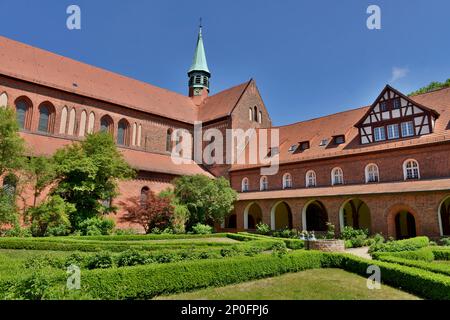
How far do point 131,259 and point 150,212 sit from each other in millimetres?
15305

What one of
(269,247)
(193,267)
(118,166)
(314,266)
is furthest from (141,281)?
Answer: (118,166)

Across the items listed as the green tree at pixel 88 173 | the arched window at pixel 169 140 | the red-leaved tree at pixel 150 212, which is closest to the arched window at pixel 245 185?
the arched window at pixel 169 140

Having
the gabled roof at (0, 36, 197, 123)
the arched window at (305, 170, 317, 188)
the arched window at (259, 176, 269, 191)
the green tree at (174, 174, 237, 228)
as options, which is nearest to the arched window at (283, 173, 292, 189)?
the arched window at (305, 170, 317, 188)

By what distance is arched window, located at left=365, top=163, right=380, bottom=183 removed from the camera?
78.7 ft

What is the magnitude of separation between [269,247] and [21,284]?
43.1 feet

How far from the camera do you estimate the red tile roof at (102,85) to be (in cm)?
2709

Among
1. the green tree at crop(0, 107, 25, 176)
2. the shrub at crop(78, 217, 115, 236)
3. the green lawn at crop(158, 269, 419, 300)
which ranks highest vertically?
the green tree at crop(0, 107, 25, 176)

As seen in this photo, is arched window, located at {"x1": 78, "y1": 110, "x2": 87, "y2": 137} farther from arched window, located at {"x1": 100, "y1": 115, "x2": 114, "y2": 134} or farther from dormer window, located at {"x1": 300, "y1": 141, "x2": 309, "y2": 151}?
dormer window, located at {"x1": 300, "y1": 141, "x2": 309, "y2": 151}

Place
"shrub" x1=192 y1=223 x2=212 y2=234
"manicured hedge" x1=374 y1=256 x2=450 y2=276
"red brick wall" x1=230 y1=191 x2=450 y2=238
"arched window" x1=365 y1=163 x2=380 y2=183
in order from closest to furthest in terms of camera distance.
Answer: "manicured hedge" x1=374 y1=256 x2=450 y2=276 → "red brick wall" x1=230 y1=191 x2=450 y2=238 → "arched window" x1=365 y1=163 x2=380 y2=183 → "shrub" x1=192 y1=223 x2=212 y2=234

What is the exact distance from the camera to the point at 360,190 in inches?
909

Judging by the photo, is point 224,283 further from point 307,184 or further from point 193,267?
point 307,184

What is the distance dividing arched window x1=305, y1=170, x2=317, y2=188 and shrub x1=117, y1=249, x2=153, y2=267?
63.5 ft

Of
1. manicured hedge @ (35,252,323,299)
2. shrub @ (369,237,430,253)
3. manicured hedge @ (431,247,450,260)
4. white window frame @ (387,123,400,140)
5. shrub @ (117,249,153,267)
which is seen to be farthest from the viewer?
white window frame @ (387,123,400,140)

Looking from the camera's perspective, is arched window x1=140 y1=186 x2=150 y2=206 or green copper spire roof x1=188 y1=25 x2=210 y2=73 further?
green copper spire roof x1=188 y1=25 x2=210 y2=73
